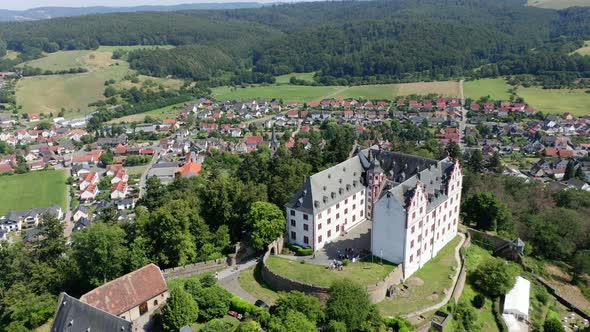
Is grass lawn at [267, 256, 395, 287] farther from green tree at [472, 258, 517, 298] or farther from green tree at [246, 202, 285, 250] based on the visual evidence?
green tree at [472, 258, 517, 298]

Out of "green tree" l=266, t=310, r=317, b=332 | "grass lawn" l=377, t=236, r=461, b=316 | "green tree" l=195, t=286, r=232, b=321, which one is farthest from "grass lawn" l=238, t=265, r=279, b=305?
"grass lawn" l=377, t=236, r=461, b=316

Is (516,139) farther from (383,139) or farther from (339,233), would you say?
(339,233)

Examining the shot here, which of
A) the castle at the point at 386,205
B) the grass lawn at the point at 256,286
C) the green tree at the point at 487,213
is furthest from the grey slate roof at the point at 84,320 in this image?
the green tree at the point at 487,213

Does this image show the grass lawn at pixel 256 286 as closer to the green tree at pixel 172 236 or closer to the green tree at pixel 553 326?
the green tree at pixel 172 236

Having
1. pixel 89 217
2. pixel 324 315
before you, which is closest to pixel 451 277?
pixel 324 315

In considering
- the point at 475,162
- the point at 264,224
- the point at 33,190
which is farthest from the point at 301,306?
the point at 33,190

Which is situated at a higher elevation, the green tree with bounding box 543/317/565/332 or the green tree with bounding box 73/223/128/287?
the green tree with bounding box 73/223/128/287

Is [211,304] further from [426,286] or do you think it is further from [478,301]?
[478,301]
